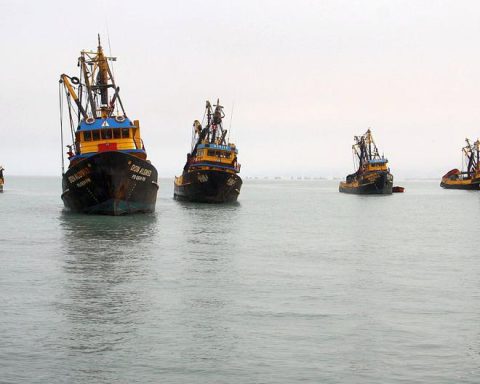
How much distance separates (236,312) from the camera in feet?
49.2

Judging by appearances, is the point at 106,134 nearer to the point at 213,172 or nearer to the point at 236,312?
the point at 213,172

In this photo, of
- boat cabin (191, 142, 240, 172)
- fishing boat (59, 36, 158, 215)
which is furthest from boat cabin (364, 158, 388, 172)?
fishing boat (59, 36, 158, 215)

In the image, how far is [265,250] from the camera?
2848 centimetres

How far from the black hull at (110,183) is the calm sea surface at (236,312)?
10.8m

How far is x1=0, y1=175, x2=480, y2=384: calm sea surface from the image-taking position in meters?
10.7

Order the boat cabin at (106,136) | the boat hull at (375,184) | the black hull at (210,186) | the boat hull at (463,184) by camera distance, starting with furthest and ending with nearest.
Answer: the boat hull at (463,184)
the boat hull at (375,184)
the black hull at (210,186)
the boat cabin at (106,136)

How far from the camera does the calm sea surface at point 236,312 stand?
10734mm

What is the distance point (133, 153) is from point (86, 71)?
12669 millimetres

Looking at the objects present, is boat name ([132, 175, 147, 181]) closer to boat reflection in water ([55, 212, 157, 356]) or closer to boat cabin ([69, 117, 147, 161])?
boat cabin ([69, 117, 147, 161])

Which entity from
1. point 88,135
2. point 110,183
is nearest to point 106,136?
point 88,135

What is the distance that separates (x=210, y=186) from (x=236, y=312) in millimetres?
49926

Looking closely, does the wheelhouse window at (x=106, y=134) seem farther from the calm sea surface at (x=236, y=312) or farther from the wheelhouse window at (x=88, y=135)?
the calm sea surface at (x=236, y=312)

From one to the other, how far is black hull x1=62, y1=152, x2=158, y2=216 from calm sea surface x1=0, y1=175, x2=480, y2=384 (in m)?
10.8

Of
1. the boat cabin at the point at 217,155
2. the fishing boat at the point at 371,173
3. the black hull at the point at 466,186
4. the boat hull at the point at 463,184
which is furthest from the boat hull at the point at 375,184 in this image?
the boat cabin at the point at 217,155
